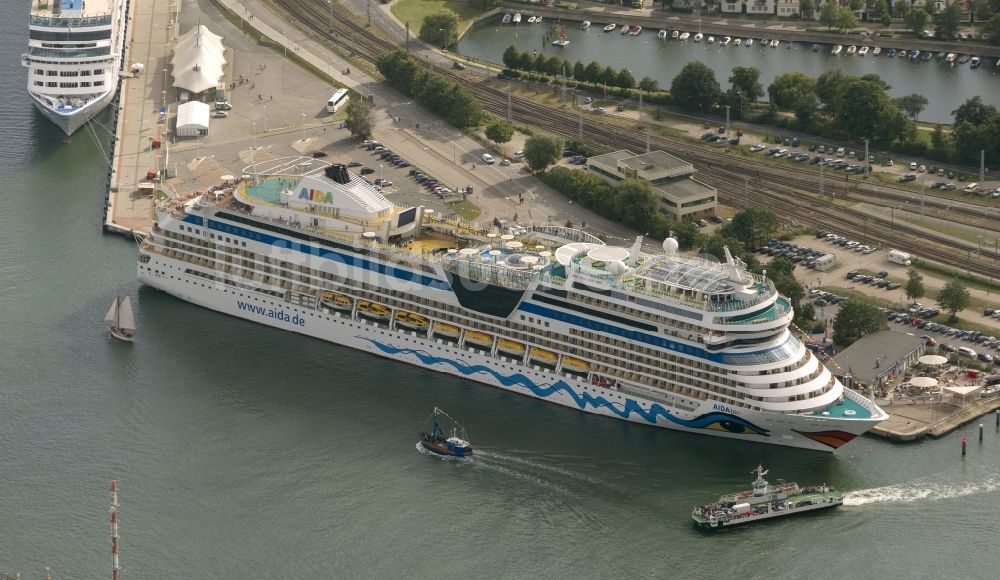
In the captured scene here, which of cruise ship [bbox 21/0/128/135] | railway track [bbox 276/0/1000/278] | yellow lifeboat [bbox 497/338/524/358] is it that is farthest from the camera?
cruise ship [bbox 21/0/128/135]

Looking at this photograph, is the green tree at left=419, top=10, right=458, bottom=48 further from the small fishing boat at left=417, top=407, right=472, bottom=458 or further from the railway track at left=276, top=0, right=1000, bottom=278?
the small fishing boat at left=417, top=407, right=472, bottom=458

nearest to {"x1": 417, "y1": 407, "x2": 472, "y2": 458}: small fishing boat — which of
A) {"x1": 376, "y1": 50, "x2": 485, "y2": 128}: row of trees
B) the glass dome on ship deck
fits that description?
the glass dome on ship deck

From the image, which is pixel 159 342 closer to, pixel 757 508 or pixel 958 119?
pixel 757 508

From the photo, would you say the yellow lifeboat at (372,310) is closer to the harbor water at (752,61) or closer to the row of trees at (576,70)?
the row of trees at (576,70)

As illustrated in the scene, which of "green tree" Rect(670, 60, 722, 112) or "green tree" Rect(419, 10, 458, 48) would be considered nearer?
"green tree" Rect(670, 60, 722, 112)

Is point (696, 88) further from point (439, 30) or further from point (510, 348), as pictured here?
point (510, 348)

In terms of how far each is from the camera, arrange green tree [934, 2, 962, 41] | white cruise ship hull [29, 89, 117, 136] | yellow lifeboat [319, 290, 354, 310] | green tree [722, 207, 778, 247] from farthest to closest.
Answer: green tree [934, 2, 962, 41] < white cruise ship hull [29, 89, 117, 136] < green tree [722, 207, 778, 247] < yellow lifeboat [319, 290, 354, 310]

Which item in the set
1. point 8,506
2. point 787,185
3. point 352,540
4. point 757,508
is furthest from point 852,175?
point 8,506
